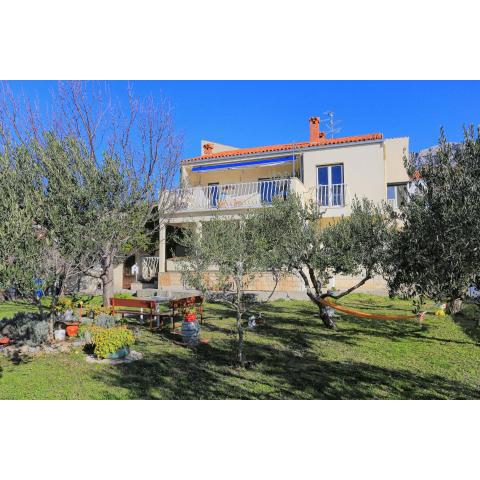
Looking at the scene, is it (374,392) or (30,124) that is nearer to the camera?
(374,392)

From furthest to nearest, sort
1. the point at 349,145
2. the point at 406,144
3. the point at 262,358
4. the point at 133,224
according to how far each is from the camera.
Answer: the point at 406,144 < the point at 349,145 < the point at 133,224 < the point at 262,358

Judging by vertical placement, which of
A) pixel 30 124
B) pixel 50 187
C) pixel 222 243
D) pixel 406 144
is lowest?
pixel 222 243

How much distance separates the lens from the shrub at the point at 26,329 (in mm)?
9969

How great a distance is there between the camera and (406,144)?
23.2m

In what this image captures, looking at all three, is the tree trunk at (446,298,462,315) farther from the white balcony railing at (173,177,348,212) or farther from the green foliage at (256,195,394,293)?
the white balcony railing at (173,177,348,212)

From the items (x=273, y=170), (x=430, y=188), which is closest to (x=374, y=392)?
(x=430, y=188)

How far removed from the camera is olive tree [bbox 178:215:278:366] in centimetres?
827

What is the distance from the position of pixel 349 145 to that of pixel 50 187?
16493 mm

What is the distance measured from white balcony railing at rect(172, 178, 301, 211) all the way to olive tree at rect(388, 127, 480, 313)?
14643 mm

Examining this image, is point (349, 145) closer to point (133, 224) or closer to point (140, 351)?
point (133, 224)

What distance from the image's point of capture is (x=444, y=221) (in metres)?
5.18

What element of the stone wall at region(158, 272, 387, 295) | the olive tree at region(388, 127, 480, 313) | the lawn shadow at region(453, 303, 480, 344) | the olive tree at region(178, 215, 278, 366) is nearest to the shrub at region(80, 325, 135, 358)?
the olive tree at region(178, 215, 278, 366)

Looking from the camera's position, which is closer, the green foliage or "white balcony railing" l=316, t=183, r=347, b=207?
the green foliage

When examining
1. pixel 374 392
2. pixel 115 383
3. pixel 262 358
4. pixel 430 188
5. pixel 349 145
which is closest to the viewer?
pixel 430 188
